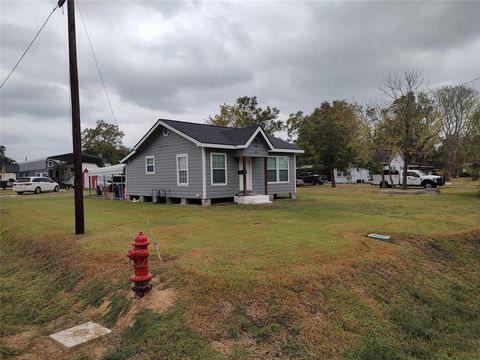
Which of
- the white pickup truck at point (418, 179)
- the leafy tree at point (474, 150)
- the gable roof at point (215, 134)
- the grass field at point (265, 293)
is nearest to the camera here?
the grass field at point (265, 293)

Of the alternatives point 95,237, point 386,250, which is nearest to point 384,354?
point 386,250

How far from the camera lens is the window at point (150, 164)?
768 inches

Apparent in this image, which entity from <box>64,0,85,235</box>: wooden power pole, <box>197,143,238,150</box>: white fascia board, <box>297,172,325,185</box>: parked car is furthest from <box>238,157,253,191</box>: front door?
<box>297,172,325,185</box>: parked car

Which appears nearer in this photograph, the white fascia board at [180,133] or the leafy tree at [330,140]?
the white fascia board at [180,133]

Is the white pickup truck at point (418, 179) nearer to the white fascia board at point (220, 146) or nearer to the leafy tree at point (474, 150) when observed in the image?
the leafy tree at point (474, 150)

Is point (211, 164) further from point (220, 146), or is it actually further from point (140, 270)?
point (140, 270)

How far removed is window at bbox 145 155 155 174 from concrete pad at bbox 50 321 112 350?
15049 mm

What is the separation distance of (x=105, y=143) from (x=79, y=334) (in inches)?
2202

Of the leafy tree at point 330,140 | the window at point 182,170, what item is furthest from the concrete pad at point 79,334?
the leafy tree at point 330,140

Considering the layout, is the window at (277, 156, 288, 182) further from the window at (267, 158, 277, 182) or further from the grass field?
the grass field

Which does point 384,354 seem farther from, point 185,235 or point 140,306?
point 185,235

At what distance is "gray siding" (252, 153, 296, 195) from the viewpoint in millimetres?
18328

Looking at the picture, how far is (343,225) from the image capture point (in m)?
9.87

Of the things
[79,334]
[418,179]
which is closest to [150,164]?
[79,334]
